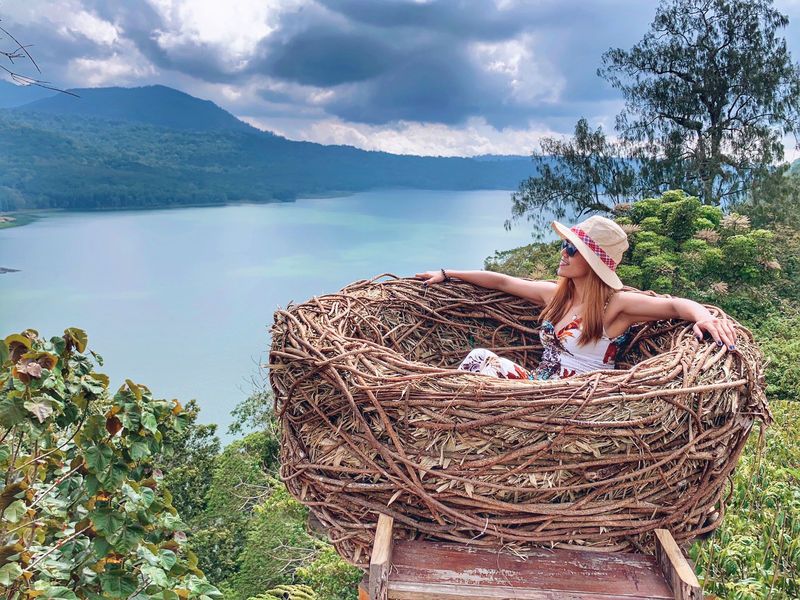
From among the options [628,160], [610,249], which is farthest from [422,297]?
[628,160]

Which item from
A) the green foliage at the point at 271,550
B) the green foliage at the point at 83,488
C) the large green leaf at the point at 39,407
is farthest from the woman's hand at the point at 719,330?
the green foliage at the point at 271,550

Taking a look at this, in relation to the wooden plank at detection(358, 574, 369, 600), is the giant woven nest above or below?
above

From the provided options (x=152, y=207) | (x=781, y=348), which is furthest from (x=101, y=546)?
(x=152, y=207)

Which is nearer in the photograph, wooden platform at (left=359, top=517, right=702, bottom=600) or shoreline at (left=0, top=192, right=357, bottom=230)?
wooden platform at (left=359, top=517, right=702, bottom=600)

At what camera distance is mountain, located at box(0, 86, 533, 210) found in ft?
121

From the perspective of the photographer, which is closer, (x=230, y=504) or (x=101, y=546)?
(x=101, y=546)

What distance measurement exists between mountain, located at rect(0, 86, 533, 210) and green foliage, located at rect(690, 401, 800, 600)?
103 feet

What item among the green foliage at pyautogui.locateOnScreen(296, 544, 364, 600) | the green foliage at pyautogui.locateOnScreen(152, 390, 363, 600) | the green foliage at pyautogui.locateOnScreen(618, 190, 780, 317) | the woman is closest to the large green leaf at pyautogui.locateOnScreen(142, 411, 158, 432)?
the woman

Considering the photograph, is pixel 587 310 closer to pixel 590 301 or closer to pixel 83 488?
pixel 590 301

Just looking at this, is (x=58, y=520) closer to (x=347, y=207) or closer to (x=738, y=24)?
(x=738, y=24)

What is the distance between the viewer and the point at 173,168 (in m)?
44.0

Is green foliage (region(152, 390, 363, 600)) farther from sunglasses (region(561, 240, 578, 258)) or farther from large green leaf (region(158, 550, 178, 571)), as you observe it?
large green leaf (region(158, 550, 178, 571))

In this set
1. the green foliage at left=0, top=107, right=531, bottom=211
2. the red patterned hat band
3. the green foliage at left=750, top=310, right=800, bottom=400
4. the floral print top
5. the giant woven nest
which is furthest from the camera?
the green foliage at left=0, top=107, right=531, bottom=211

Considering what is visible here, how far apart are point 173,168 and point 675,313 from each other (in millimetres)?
45629
